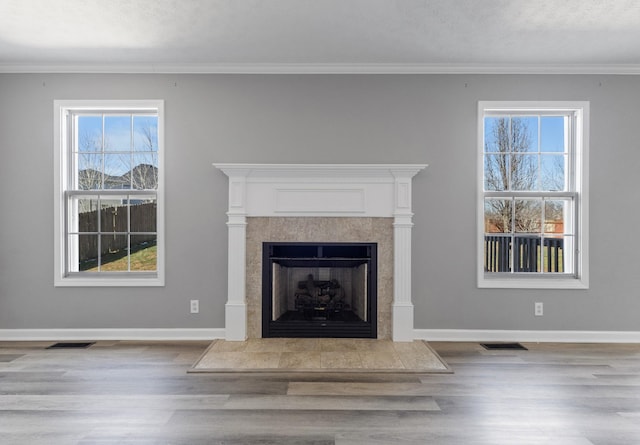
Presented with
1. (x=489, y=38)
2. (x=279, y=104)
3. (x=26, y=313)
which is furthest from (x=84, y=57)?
(x=489, y=38)

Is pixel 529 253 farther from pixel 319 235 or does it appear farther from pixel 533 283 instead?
pixel 319 235

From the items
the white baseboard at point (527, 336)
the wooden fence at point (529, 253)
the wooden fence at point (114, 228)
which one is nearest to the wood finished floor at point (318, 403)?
the white baseboard at point (527, 336)

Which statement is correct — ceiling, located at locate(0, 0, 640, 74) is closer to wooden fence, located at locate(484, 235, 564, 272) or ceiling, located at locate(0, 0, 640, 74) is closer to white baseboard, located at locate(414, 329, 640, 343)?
wooden fence, located at locate(484, 235, 564, 272)

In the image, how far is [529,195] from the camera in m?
3.99

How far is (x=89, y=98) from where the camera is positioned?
3941mm

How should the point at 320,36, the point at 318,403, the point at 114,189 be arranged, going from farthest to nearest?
the point at 114,189
the point at 320,36
the point at 318,403

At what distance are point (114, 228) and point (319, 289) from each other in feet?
7.02

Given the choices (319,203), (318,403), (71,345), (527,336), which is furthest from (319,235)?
(71,345)

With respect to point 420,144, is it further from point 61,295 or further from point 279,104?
point 61,295

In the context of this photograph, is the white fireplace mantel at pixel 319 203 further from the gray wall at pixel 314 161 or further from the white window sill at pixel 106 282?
the white window sill at pixel 106 282

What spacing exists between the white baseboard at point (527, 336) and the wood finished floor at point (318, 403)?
411mm

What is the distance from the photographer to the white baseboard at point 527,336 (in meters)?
3.88

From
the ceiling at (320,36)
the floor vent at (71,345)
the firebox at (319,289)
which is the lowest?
the floor vent at (71,345)

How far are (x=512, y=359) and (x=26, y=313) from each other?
444 cm
